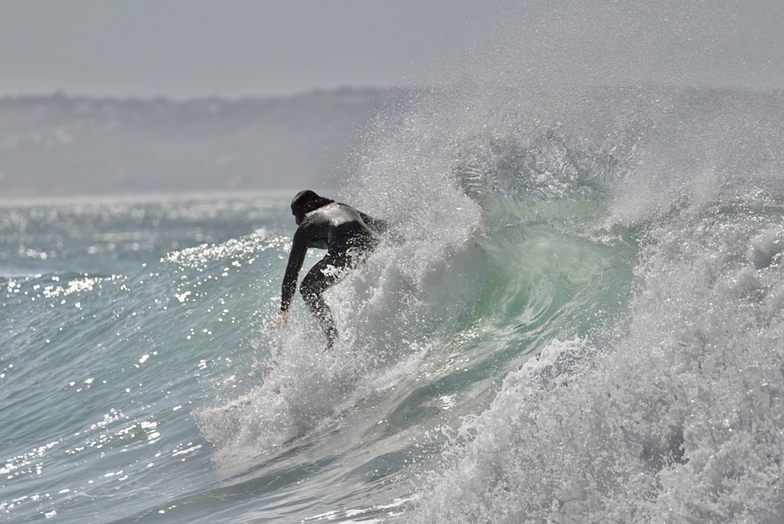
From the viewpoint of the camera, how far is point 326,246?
787 cm

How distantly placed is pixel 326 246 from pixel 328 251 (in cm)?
12

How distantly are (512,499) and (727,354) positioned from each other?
116 centimetres

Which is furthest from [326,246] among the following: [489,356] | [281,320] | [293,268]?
[489,356]

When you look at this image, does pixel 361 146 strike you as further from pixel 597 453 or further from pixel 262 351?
pixel 597 453

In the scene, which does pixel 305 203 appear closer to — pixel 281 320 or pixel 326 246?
pixel 326 246

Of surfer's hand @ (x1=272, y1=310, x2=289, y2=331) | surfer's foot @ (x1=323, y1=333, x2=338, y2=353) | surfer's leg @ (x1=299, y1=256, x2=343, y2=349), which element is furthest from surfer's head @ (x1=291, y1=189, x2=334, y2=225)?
surfer's foot @ (x1=323, y1=333, x2=338, y2=353)

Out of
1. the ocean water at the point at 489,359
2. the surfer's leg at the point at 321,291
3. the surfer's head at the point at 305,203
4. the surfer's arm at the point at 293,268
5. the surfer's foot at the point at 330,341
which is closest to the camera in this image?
the ocean water at the point at 489,359

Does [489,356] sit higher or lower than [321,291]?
lower

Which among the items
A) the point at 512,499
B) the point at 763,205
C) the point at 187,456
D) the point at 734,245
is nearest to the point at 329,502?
the point at 512,499

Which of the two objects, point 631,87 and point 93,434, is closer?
point 93,434

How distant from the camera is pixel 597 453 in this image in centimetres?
423

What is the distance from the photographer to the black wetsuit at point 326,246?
24.7ft

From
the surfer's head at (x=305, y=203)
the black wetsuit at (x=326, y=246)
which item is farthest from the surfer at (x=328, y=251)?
the surfer's head at (x=305, y=203)

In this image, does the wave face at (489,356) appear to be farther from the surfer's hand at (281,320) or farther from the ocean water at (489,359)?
the surfer's hand at (281,320)
